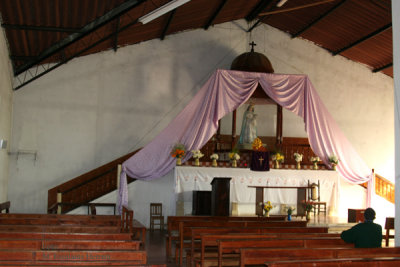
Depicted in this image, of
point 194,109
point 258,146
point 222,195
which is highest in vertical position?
point 194,109

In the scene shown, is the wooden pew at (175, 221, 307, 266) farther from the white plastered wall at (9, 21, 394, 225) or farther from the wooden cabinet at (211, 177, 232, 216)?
the white plastered wall at (9, 21, 394, 225)

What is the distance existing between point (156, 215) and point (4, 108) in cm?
523

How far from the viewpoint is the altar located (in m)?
13.8

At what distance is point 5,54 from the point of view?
42.4 ft

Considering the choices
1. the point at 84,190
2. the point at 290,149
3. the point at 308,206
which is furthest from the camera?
the point at 290,149

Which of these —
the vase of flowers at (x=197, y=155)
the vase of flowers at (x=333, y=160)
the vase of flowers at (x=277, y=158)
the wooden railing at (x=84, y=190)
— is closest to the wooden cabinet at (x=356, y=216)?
the vase of flowers at (x=333, y=160)

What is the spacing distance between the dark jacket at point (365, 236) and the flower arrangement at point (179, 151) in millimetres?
7867

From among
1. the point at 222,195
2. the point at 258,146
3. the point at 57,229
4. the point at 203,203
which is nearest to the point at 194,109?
the point at 258,146

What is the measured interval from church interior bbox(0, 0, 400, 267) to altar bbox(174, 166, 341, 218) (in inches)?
1.3

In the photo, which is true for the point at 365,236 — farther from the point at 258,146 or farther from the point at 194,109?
the point at 258,146

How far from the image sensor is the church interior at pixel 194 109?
13195mm

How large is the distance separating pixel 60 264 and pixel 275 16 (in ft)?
46.2

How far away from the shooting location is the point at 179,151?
13.6 m

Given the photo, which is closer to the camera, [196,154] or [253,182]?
[196,154]
